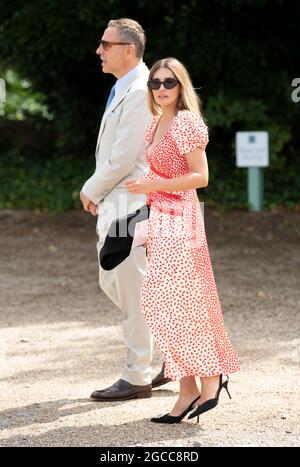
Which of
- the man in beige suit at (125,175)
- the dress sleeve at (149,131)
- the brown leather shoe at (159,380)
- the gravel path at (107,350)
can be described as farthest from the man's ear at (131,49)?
the gravel path at (107,350)

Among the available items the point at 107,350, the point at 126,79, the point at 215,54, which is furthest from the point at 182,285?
the point at 215,54

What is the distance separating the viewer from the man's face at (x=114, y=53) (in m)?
5.29

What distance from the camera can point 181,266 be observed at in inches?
187

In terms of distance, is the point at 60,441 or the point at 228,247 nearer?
the point at 60,441

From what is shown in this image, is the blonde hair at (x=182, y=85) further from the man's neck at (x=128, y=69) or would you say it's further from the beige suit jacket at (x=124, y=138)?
the man's neck at (x=128, y=69)

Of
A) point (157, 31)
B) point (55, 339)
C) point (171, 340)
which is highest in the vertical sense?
point (157, 31)

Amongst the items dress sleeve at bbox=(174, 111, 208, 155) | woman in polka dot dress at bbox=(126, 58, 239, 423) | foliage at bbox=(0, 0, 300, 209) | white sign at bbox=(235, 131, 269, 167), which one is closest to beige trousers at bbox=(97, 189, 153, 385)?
woman in polka dot dress at bbox=(126, 58, 239, 423)

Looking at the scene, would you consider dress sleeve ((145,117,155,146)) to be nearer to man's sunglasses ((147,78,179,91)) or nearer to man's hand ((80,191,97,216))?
man's sunglasses ((147,78,179,91))

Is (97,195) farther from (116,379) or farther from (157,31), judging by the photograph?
(157,31)

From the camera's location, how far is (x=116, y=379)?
18.9 feet

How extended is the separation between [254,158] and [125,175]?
27.4ft

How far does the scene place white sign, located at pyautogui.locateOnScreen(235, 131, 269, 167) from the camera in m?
13.3

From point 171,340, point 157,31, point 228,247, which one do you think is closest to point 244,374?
point 171,340
